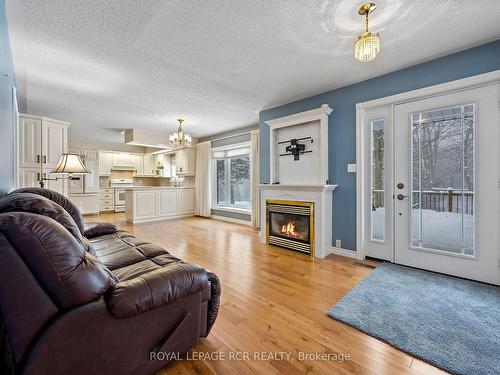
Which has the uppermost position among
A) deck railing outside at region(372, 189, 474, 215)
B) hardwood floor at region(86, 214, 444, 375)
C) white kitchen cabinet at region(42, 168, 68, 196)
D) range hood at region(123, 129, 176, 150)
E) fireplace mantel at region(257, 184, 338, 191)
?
range hood at region(123, 129, 176, 150)

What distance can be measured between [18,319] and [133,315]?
423 millimetres

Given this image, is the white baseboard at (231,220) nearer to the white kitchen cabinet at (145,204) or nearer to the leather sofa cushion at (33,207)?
the white kitchen cabinet at (145,204)

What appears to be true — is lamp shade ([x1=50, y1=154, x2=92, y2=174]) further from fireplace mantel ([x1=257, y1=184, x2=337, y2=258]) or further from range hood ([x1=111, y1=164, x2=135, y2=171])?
range hood ([x1=111, y1=164, x2=135, y2=171])

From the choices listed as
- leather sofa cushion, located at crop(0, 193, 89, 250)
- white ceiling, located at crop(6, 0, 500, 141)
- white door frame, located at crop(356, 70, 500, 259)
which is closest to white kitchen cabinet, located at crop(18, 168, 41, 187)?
white ceiling, located at crop(6, 0, 500, 141)

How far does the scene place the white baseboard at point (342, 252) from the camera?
3.35m

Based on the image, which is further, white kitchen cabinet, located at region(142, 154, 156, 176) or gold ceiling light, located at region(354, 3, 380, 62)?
white kitchen cabinet, located at region(142, 154, 156, 176)

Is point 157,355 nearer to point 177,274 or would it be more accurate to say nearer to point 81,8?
point 177,274

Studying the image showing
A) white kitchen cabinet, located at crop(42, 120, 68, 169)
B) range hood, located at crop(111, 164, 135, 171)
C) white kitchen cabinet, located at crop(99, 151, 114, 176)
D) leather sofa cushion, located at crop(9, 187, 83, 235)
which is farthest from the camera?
range hood, located at crop(111, 164, 135, 171)

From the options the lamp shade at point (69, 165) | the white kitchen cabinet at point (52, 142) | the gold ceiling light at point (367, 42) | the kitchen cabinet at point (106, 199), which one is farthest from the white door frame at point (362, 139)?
the kitchen cabinet at point (106, 199)

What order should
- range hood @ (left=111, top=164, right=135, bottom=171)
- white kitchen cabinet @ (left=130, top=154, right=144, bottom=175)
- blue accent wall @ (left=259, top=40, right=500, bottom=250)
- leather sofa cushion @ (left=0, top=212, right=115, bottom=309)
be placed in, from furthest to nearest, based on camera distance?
white kitchen cabinet @ (left=130, top=154, right=144, bottom=175) < range hood @ (left=111, top=164, right=135, bottom=171) < blue accent wall @ (left=259, top=40, right=500, bottom=250) < leather sofa cushion @ (left=0, top=212, right=115, bottom=309)

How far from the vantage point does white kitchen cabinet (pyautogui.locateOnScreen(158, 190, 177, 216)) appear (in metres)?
6.69

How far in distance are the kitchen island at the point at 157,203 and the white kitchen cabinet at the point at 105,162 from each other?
8.20ft

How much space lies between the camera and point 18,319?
92cm

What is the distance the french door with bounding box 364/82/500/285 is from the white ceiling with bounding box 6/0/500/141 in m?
0.63
